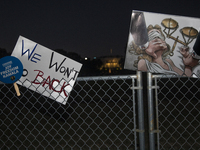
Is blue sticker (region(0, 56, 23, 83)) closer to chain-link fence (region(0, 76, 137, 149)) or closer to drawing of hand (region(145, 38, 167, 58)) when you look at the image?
chain-link fence (region(0, 76, 137, 149))

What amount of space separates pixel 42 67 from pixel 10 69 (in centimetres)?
26

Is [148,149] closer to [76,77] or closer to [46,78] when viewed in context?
[76,77]

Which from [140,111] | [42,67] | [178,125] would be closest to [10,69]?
[42,67]

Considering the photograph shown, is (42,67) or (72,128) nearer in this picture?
(42,67)

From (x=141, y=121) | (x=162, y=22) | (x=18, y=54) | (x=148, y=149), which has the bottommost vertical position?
(x=148, y=149)

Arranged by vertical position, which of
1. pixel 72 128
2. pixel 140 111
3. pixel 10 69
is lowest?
pixel 72 128

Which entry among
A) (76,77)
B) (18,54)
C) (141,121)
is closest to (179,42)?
(141,121)

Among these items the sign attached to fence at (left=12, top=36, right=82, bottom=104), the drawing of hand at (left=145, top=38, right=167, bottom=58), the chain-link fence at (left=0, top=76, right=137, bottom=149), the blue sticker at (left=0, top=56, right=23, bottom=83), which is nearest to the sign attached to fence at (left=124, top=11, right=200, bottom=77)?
the drawing of hand at (left=145, top=38, right=167, bottom=58)

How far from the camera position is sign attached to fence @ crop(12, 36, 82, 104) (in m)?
1.57

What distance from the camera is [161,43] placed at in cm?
161

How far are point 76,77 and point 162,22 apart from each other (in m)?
0.88

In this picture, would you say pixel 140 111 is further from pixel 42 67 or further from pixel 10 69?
pixel 10 69

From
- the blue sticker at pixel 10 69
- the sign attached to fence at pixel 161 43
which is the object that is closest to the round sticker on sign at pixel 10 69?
the blue sticker at pixel 10 69

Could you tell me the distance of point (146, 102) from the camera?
155 centimetres
